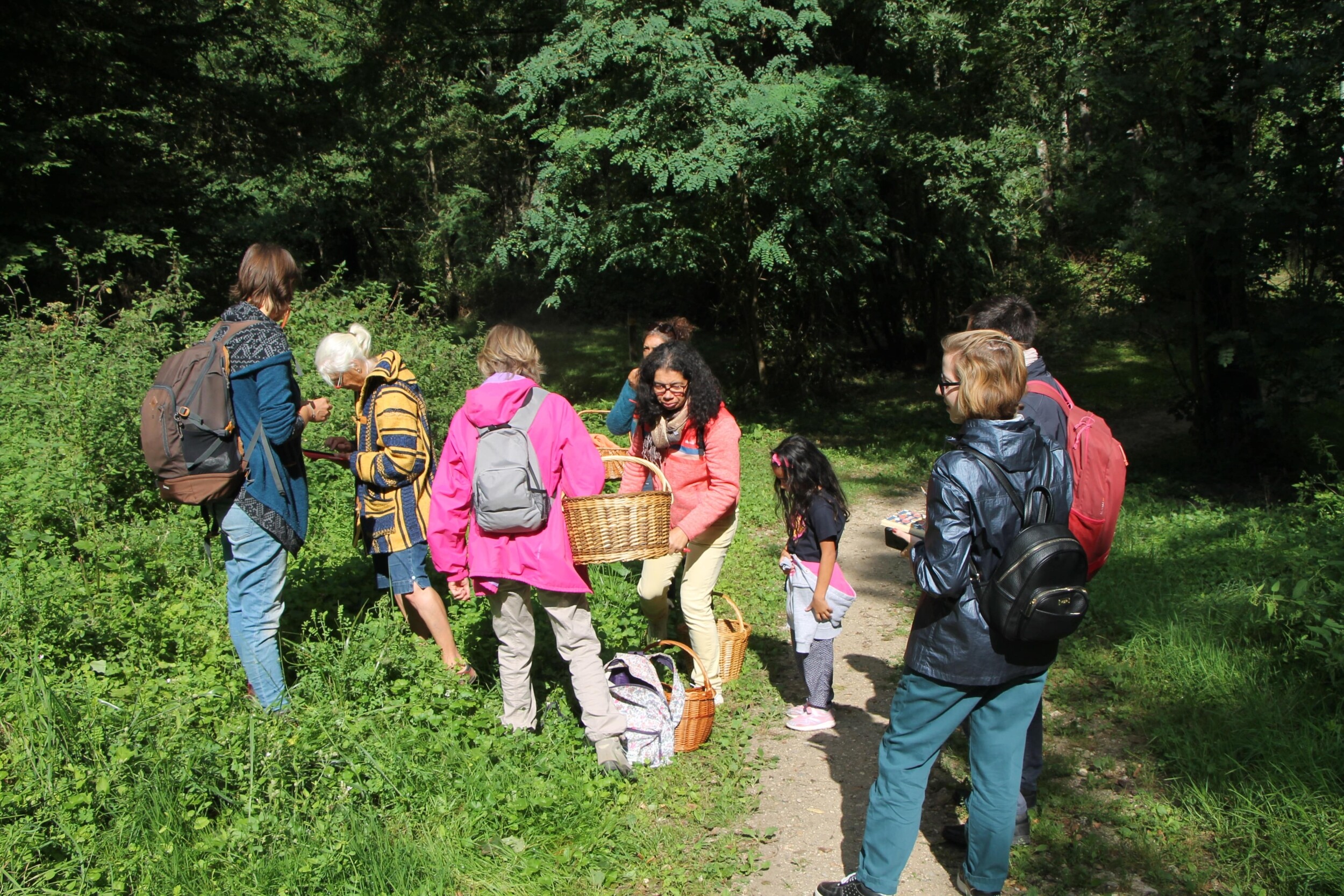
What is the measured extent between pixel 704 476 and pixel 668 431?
0.97ft

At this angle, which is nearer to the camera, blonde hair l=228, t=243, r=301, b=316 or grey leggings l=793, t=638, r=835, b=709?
blonde hair l=228, t=243, r=301, b=316

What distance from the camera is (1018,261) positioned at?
20.8 metres

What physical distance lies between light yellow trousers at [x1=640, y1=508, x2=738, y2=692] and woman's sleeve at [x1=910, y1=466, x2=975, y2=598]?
195 centimetres

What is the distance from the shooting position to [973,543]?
9.76 feet

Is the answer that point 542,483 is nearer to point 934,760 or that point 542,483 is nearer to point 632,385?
point 632,385

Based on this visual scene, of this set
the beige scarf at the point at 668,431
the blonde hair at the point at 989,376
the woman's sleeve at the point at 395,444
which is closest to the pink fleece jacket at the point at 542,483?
the woman's sleeve at the point at 395,444

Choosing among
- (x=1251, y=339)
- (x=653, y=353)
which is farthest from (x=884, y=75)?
(x=653, y=353)

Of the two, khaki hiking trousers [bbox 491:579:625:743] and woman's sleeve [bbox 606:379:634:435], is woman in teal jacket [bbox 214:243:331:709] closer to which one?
khaki hiking trousers [bbox 491:579:625:743]

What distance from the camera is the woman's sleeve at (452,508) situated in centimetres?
405

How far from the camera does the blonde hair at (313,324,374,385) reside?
15.2 feet

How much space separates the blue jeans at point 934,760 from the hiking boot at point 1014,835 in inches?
18.8

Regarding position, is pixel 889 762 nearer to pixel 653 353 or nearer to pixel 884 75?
pixel 653 353

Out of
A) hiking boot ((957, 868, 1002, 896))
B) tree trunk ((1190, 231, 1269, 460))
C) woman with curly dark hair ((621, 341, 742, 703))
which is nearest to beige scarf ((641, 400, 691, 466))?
woman with curly dark hair ((621, 341, 742, 703))

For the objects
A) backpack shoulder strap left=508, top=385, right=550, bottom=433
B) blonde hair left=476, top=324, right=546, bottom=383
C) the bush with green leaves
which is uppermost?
blonde hair left=476, top=324, right=546, bottom=383
